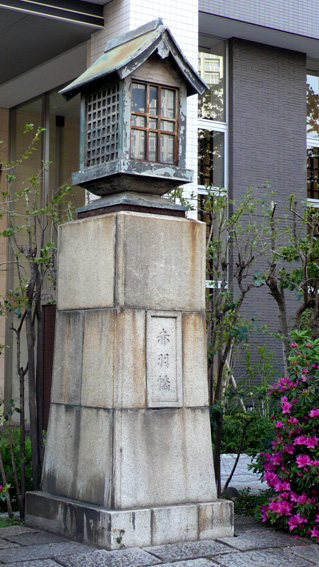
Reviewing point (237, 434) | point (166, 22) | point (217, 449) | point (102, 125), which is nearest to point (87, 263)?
point (102, 125)

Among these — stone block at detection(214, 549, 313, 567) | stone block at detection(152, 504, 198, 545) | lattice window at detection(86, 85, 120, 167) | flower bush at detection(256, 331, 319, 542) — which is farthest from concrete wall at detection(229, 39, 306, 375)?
stone block at detection(214, 549, 313, 567)

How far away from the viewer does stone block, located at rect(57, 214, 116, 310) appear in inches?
234

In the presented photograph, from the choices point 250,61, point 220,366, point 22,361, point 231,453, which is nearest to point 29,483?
point 220,366

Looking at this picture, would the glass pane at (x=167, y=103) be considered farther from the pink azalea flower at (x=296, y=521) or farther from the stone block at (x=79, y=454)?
the pink azalea flower at (x=296, y=521)

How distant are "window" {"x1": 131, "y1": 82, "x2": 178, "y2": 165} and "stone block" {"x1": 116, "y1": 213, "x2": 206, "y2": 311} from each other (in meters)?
0.52

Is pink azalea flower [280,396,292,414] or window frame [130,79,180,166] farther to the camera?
pink azalea flower [280,396,292,414]

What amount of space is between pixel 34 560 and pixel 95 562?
0.42 meters

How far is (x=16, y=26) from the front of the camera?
11.6 meters

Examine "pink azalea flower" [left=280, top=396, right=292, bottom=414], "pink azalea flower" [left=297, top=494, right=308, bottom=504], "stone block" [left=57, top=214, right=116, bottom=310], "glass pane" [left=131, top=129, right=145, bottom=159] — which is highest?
"glass pane" [left=131, top=129, right=145, bottom=159]

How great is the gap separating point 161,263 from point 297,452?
1.87m

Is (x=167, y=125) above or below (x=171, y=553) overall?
above

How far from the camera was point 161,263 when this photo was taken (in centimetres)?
606

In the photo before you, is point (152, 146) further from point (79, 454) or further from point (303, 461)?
point (303, 461)

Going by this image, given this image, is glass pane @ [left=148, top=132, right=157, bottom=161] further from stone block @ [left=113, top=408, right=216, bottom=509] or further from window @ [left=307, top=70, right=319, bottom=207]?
window @ [left=307, top=70, right=319, bottom=207]
